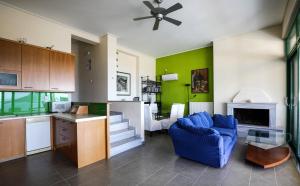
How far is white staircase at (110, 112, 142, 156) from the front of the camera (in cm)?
355

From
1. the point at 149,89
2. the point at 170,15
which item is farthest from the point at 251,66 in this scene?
the point at 149,89

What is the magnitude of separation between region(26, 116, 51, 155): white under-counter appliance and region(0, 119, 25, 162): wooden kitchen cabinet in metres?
0.10

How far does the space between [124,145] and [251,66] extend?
4.34 meters

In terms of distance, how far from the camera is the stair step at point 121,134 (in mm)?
3764

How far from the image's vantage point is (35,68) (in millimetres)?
3512

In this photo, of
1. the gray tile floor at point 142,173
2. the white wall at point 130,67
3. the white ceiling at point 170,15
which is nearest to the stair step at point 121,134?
the gray tile floor at point 142,173

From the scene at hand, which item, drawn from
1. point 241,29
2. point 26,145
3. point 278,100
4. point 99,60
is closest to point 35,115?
point 26,145

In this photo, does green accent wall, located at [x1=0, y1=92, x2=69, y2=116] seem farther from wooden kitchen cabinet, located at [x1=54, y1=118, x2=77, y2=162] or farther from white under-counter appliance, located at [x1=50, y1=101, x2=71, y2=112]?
wooden kitchen cabinet, located at [x1=54, y1=118, x2=77, y2=162]

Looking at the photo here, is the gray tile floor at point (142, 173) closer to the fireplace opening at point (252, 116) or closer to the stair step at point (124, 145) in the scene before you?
the stair step at point (124, 145)

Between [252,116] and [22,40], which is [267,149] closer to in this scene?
[252,116]

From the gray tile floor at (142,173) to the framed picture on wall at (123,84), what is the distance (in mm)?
3287

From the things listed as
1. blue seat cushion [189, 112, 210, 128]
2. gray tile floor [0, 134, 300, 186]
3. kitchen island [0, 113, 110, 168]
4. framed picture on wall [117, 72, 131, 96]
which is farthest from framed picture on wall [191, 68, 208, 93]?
kitchen island [0, 113, 110, 168]

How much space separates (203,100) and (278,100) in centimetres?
227

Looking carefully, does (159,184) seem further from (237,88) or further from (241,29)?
(241,29)
